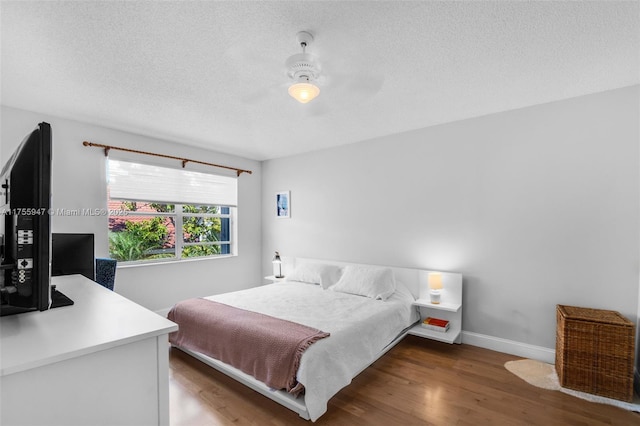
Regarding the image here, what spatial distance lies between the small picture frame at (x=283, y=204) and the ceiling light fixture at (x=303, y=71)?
2.92 m

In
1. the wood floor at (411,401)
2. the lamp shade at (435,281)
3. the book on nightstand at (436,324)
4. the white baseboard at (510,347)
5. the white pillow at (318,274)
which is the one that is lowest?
the wood floor at (411,401)

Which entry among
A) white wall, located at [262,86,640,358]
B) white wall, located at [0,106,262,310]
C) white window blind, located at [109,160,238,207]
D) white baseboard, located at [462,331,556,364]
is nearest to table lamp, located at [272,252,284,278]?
white wall, located at [0,106,262,310]

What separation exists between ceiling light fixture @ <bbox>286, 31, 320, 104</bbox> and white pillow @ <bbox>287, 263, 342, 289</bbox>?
247 cm

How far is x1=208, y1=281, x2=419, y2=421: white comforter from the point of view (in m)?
2.07

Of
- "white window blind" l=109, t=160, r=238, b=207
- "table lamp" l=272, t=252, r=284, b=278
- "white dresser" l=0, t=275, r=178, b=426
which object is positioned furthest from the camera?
"table lamp" l=272, t=252, r=284, b=278

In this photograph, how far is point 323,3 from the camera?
63.7 inches

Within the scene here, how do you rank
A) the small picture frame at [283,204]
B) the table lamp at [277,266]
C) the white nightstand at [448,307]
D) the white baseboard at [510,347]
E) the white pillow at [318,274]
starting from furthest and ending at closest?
the small picture frame at [283,204] < the table lamp at [277,266] < the white pillow at [318,274] < the white nightstand at [448,307] < the white baseboard at [510,347]

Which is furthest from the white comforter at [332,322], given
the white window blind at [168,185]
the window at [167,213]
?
the white window blind at [168,185]

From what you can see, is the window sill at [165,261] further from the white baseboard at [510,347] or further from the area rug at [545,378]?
the area rug at [545,378]

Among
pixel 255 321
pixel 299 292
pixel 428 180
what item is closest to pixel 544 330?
pixel 428 180

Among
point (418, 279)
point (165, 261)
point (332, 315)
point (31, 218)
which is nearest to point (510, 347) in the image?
point (418, 279)

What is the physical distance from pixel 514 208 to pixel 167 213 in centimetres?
419

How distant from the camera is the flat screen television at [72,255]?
7.06ft

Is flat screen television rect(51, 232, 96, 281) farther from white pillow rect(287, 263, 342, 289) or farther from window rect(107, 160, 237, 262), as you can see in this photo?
white pillow rect(287, 263, 342, 289)
